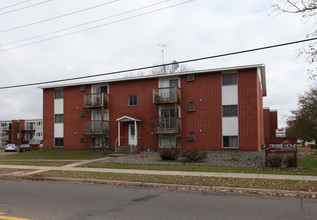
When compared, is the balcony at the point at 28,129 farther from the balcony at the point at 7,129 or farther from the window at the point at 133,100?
the window at the point at 133,100

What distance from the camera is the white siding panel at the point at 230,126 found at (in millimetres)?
23859

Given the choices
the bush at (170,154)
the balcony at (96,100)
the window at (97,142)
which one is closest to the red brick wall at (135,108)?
the balcony at (96,100)

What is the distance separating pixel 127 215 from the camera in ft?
21.1

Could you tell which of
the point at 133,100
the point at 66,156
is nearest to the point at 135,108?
the point at 133,100

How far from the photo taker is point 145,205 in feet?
24.6

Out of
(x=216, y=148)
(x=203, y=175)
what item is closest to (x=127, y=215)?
(x=203, y=175)

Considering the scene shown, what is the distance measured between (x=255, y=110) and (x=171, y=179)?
14241 millimetres

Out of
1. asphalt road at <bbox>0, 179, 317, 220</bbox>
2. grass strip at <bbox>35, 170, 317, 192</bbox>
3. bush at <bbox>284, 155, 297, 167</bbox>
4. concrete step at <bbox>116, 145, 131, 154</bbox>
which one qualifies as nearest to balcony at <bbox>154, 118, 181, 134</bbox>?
concrete step at <bbox>116, 145, 131, 154</bbox>

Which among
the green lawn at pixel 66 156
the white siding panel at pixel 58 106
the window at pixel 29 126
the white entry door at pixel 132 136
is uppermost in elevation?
the white siding panel at pixel 58 106

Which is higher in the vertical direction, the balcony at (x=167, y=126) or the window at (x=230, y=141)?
the balcony at (x=167, y=126)

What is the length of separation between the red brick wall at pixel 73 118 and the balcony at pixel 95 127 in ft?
5.35

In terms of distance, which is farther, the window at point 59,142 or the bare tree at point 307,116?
the bare tree at point 307,116

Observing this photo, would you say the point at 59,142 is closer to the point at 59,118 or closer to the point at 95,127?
the point at 59,118

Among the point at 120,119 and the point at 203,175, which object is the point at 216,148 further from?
the point at 203,175
